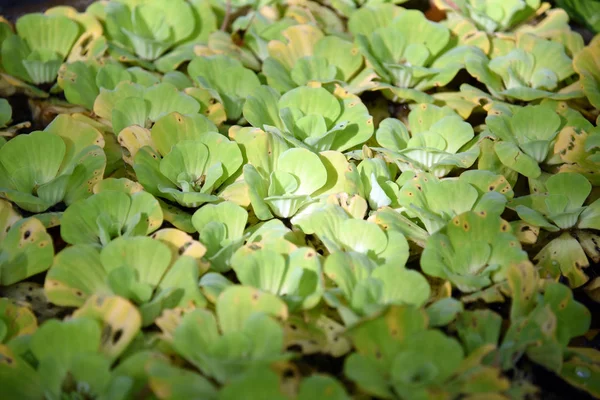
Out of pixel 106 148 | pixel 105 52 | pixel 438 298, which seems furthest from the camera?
pixel 105 52

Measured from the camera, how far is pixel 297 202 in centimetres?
97

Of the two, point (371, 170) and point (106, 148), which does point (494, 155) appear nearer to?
point (371, 170)

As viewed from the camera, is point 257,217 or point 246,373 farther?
point 257,217

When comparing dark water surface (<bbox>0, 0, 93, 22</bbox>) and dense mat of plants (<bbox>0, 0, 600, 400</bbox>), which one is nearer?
dense mat of plants (<bbox>0, 0, 600, 400</bbox>)

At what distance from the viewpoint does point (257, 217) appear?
0.99 m

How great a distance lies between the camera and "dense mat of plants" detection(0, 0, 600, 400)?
716 mm

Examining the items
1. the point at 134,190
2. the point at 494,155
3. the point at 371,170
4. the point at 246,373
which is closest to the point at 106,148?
the point at 134,190

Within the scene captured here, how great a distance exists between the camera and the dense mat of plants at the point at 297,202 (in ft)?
2.35

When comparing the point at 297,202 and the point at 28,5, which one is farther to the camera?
the point at 28,5

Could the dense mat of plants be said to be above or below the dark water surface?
below

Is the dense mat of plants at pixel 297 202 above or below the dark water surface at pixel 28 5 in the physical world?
below

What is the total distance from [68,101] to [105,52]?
17 cm

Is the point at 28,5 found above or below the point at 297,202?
above

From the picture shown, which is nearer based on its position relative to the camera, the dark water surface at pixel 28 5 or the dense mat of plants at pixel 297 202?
the dense mat of plants at pixel 297 202
